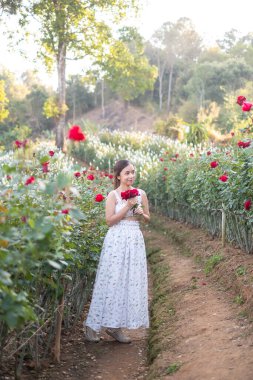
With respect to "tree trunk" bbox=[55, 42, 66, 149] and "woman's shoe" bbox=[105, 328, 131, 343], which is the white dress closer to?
"woman's shoe" bbox=[105, 328, 131, 343]

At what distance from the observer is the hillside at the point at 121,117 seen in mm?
49281

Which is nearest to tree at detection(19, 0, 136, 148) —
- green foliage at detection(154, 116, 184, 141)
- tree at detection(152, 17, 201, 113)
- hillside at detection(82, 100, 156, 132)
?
green foliage at detection(154, 116, 184, 141)

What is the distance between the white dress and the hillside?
42.5 m

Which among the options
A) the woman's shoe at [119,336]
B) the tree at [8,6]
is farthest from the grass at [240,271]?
the tree at [8,6]

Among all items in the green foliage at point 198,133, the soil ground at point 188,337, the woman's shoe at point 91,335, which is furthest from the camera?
the green foliage at point 198,133

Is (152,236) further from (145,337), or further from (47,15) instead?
(47,15)

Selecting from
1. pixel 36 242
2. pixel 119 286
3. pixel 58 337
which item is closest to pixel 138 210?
pixel 119 286

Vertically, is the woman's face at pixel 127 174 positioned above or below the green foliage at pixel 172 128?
above

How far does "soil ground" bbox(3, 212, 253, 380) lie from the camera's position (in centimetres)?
416

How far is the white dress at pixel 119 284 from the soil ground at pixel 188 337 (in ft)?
0.94

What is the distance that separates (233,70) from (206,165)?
34.7m

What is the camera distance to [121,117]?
170 ft

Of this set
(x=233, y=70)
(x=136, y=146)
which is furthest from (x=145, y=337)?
(x=233, y=70)

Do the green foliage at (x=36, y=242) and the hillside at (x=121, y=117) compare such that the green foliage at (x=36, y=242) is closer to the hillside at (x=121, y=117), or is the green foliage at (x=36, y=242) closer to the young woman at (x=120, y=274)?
the young woman at (x=120, y=274)
